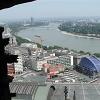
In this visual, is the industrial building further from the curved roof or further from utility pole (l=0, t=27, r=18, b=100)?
utility pole (l=0, t=27, r=18, b=100)

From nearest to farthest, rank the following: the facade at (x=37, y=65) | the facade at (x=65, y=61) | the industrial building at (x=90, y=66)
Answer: the industrial building at (x=90, y=66) → the facade at (x=37, y=65) → the facade at (x=65, y=61)

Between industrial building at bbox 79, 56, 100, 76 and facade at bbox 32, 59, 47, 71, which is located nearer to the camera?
industrial building at bbox 79, 56, 100, 76

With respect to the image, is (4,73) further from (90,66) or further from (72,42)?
(72,42)

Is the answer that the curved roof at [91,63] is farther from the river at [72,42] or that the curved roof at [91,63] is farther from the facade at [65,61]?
the river at [72,42]

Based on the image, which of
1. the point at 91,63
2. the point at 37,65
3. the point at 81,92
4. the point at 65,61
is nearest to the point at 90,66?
the point at 91,63

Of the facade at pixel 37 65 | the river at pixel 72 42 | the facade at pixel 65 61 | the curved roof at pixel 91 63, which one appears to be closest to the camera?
the curved roof at pixel 91 63

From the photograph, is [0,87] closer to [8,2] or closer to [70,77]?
[8,2]

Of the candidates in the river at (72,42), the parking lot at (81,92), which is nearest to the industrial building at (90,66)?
the parking lot at (81,92)

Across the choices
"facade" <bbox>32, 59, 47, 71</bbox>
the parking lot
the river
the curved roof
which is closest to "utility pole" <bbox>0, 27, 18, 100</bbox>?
the parking lot
